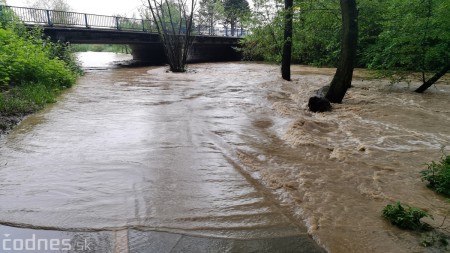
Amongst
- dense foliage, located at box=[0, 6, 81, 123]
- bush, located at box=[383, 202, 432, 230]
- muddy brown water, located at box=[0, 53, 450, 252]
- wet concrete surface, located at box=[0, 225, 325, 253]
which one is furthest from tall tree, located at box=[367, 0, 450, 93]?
dense foliage, located at box=[0, 6, 81, 123]

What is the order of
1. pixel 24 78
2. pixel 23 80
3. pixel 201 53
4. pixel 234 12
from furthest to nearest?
pixel 201 53, pixel 234 12, pixel 24 78, pixel 23 80

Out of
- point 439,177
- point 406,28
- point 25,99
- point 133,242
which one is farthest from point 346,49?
point 25,99

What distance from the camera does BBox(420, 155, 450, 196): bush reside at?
398 centimetres

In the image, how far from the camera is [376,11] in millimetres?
12820

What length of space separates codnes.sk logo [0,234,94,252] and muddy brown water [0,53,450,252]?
226mm

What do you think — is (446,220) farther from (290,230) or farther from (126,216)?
(126,216)

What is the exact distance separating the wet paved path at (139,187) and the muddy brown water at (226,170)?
2 cm

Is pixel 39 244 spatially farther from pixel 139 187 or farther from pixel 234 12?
pixel 234 12

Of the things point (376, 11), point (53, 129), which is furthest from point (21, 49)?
point (376, 11)

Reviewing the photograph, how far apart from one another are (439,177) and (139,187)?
13.1 feet

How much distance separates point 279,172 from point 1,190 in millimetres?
3682

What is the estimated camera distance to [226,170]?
4715 millimetres

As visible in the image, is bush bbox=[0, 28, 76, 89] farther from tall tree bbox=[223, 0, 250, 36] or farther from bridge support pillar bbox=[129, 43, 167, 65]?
A: bridge support pillar bbox=[129, 43, 167, 65]

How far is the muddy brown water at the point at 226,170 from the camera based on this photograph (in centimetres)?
332
